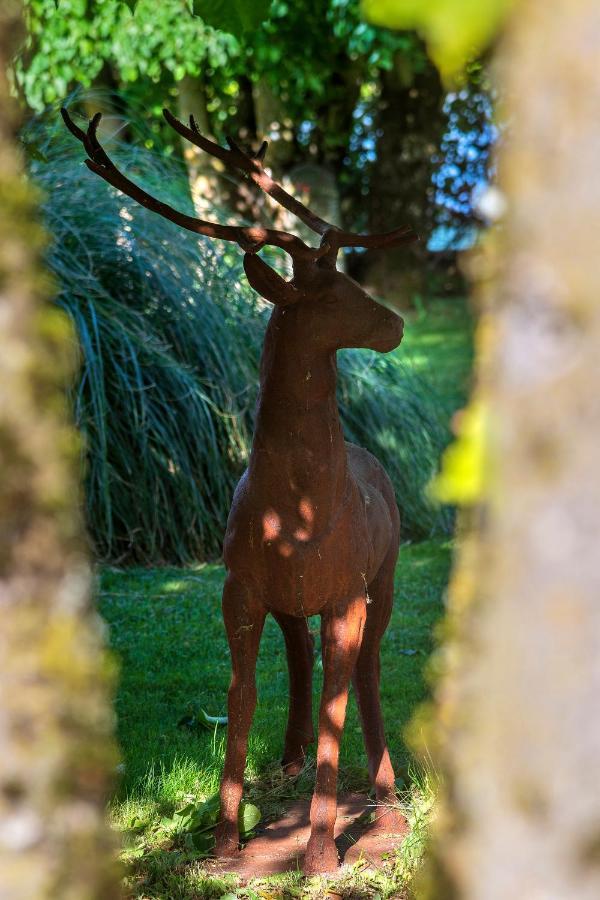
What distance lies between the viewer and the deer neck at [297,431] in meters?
3.01

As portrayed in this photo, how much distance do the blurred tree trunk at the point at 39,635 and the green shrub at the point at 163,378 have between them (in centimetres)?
513

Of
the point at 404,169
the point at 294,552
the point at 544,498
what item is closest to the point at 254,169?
the point at 294,552

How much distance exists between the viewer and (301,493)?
9.90ft

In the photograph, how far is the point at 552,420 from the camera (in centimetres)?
86

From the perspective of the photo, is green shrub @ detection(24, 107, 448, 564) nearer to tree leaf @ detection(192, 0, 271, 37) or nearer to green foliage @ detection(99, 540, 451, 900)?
green foliage @ detection(99, 540, 451, 900)

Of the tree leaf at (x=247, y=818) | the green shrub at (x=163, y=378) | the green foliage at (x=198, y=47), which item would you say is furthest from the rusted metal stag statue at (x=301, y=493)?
the green foliage at (x=198, y=47)

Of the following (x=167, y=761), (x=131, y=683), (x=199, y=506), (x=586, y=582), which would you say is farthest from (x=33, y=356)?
(x=199, y=506)

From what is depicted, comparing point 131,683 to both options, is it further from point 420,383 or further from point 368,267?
point 368,267

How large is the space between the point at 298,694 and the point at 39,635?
9.40 ft

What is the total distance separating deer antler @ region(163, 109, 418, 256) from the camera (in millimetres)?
3094

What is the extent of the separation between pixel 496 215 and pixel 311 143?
40.1 feet

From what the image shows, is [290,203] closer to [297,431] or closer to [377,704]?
[297,431]

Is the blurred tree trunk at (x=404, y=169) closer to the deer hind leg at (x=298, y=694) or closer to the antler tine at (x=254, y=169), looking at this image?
the deer hind leg at (x=298, y=694)

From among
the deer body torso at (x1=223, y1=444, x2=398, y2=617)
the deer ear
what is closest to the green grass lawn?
the deer body torso at (x1=223, y1=444, x2=398, y2=617)
